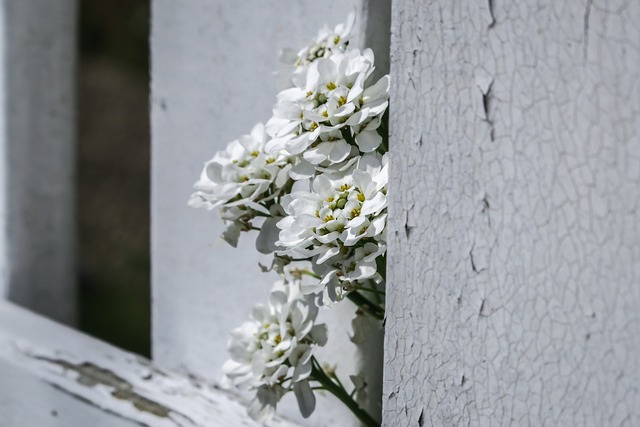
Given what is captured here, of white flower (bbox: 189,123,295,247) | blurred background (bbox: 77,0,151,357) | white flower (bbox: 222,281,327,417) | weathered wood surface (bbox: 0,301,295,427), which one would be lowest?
blurred background (bbox: 77,0,151,357)

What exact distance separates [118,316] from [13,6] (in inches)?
97.9

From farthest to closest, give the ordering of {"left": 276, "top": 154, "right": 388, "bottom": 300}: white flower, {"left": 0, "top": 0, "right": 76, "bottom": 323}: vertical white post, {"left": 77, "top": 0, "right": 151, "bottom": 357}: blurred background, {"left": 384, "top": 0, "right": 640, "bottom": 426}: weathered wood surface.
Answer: {"left": 77, "top": 0, "right": 151, "bottom": 357}: blurred background
{"left": 0, "top": 0, "right": 76, "bottom": 323}: vertical white post
{"left": 276, "top": 154, "right": 388, "bottom": 300}: white flower
{"left": 384, "top": 0, "right": 640, "bottom": 426}: weathered wood surface

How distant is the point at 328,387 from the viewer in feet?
3.15

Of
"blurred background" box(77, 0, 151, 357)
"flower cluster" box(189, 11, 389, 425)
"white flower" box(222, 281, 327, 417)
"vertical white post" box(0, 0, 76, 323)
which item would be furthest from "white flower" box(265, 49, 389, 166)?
"blurred background" box(77, 0, 151, 357)

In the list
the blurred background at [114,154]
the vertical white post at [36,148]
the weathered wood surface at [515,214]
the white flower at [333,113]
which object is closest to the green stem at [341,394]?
the weathered wood surface at [515,214]

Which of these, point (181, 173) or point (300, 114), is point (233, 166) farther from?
point (181, 173)

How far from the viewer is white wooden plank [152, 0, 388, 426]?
1.15 metres

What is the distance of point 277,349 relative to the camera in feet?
2.99

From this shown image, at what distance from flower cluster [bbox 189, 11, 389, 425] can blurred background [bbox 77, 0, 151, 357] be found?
10.8 ft

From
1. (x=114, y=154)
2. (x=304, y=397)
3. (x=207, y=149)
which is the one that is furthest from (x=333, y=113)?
(x=114, y=154)

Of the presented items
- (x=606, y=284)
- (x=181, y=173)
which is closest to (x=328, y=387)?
(x=606, y=284)

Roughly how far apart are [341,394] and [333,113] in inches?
14.0

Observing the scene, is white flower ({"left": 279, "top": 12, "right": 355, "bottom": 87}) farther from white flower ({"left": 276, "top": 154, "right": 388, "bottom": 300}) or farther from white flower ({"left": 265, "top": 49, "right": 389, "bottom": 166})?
white flower ({"left": 276, "top": 154, "right": 388, "bottom": 300})

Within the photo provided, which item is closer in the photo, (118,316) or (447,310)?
(447,310)
